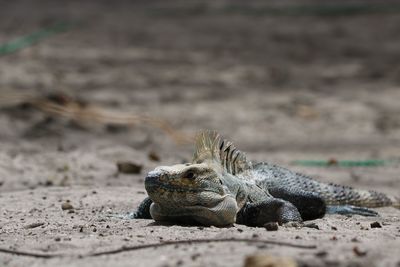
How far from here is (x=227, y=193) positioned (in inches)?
222

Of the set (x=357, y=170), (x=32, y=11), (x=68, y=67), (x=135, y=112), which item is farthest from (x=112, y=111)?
(x=32, y=11)

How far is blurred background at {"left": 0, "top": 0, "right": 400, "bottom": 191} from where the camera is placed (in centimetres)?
1020

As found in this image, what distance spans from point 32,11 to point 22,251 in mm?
14094

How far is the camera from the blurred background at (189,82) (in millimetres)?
10203

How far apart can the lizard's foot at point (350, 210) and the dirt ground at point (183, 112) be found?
0.16 metres

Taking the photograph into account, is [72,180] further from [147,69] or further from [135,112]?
[147,69]

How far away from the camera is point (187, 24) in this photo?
1730 centimetres

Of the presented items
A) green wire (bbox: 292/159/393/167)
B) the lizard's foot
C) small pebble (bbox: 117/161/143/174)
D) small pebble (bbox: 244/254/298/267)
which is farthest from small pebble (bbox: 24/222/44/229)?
green wire (bbox: 292/159/393/167)

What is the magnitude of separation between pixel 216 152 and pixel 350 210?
4.62 feet

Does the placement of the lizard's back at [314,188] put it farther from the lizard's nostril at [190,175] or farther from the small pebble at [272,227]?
the small pebble at [272,227]

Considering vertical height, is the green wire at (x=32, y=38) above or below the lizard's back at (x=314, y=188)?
above

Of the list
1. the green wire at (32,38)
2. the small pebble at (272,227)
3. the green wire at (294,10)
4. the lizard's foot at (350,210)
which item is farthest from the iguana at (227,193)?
the green wire at (294,10)

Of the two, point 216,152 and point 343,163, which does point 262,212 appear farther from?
point 343,163

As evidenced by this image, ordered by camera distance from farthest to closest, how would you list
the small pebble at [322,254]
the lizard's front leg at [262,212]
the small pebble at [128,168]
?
1. the small pebble at [128,168]
2. the lizard's front leg at [262,212]
3. the small pebble at [322,254]
